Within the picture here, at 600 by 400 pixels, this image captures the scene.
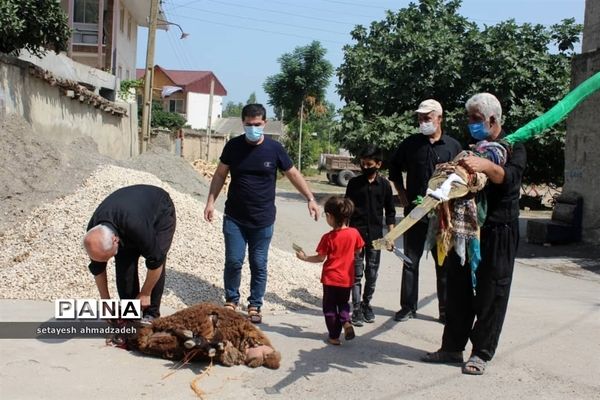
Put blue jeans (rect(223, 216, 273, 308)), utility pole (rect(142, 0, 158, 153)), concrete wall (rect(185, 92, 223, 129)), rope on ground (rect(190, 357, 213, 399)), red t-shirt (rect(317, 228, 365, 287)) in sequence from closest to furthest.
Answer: rope on ground (rect(190, 357, 213, 399)) → red t-shirt (rect(317, 228, 365, 287)) → blue jeans (rect(223, 216, 273, 308)) → utility pole (rect(142, 0, 158, 153)) → concrete wall (rect(185, 92, 223, 129))

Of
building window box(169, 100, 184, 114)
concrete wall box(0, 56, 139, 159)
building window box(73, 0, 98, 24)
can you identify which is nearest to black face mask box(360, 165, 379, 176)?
concrete wall box(0, 56, 139, 159)

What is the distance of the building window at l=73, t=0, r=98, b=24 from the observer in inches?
963

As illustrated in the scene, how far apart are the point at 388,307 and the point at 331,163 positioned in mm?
28498

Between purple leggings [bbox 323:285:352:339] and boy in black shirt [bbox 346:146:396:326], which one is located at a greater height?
boy in black shirt [bbox 346:146:396:326]

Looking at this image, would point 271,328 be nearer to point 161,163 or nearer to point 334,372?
point 334,372

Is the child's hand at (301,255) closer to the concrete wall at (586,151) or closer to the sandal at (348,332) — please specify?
the sandal at (348,332)

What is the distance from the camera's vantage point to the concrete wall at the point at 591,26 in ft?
42.5

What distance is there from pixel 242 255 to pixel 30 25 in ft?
20.0

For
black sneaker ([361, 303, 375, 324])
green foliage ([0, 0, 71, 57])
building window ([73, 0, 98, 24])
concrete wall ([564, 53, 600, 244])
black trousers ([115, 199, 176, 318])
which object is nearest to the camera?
black trousers ([115, 199, 176, 318])

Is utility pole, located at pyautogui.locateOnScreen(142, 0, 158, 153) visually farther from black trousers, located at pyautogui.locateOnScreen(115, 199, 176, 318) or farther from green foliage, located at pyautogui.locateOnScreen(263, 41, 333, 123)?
green foliage, located at pyautogui.locateOnScreen(263, 41, 333, 123)

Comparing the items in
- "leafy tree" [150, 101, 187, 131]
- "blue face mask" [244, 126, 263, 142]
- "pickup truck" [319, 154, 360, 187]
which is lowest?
"pickup truck" [319, 154, 360, 187]

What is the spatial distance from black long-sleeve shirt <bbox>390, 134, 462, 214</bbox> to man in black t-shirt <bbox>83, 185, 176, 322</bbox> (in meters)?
2.29

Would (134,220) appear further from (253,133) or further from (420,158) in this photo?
(420,158)

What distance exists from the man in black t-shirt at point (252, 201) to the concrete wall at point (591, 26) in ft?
30.9
